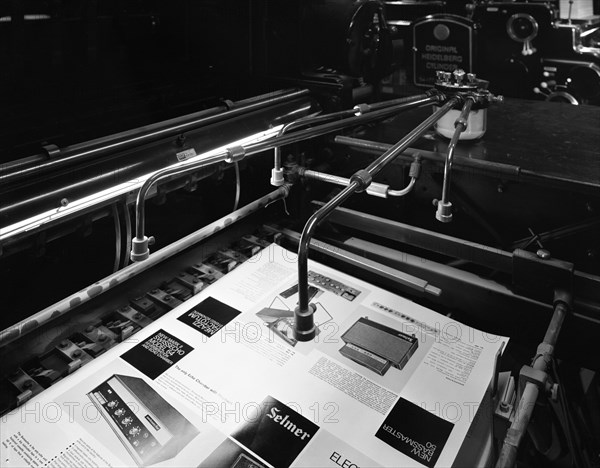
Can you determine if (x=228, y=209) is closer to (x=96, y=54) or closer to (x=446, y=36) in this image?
Answer: (x=96, y=54)

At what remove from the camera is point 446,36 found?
2.22 metres

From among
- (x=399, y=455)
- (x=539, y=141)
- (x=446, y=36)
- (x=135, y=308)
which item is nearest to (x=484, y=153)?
(x=539, y=141)

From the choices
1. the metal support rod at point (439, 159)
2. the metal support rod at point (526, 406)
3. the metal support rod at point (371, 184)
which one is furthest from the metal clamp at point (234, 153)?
the metal support rod at point (439, 159)

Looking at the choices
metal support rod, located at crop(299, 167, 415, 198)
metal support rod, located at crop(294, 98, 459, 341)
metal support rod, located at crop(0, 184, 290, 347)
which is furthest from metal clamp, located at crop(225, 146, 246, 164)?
metal support rod, located at crop(0, 184, 290, 347)

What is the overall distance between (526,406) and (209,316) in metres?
0.80

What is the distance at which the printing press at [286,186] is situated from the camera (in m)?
1.23

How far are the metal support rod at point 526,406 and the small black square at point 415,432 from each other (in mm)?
132

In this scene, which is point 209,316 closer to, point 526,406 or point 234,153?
point 234,153

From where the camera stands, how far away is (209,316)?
1.43 meters

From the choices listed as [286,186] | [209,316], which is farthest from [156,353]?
[286,186]

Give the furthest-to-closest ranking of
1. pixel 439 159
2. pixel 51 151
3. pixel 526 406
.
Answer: pixel 439 159 < pixel 51 151 < pixel 526 406

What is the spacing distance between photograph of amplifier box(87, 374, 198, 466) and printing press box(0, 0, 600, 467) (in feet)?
0.09

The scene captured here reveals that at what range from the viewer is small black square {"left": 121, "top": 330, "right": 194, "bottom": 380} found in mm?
1257

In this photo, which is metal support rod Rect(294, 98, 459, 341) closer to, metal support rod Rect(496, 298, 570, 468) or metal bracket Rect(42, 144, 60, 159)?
metal support rod Rect(496, 298, 570, 468)
